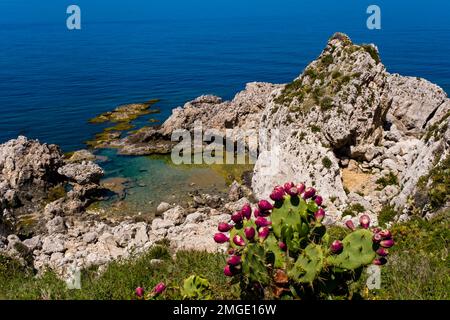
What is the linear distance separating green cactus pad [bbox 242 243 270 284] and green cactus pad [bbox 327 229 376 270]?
3.81 ft

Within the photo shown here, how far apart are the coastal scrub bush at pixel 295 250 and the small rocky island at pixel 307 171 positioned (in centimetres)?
1413

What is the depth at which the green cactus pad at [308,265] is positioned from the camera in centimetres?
789

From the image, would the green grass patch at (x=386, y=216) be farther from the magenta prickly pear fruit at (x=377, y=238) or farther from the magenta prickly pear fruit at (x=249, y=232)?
the magenta prickly pear fruit at (x=249, y=232)

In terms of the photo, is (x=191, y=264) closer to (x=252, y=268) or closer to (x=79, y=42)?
(x=252, y=268)

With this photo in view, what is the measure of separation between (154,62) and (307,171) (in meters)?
93.1

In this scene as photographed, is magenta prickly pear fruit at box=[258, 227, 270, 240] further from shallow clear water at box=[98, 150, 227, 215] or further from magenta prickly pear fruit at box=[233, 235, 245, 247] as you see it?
shallow clear water at box=[98, 150, 227, 215]

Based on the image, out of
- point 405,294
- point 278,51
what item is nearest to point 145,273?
point 405,294

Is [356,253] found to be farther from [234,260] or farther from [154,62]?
[154,62]

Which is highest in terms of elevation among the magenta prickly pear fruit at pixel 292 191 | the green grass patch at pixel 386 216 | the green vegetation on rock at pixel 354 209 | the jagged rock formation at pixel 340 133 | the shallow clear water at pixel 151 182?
the magenta prickly pear fruit at pixel 292 191

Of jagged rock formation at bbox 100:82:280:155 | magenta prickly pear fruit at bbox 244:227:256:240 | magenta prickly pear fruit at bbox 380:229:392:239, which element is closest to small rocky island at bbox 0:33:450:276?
jagged rock formation at bbox 100:82:280:155

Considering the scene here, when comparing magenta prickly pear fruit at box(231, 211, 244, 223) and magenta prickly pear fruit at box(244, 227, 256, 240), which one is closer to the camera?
magenta prickly pear fruit at box(244, 227, 256, 240)

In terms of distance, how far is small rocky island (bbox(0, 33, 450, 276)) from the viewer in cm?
2731

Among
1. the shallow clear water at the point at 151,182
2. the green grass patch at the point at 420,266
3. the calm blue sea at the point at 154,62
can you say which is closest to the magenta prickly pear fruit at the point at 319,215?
the green grass patch at the point at 420,266
